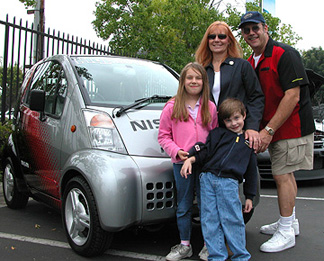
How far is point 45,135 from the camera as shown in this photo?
363cm

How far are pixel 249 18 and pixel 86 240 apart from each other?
2266 millimetres

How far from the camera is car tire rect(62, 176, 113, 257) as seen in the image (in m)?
2.81

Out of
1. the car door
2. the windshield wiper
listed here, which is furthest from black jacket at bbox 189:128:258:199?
the car door

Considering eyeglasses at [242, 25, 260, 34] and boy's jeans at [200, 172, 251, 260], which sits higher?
eyeglasses at [242, 25, 260, 34]

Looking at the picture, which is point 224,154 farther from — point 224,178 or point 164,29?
point 164,29

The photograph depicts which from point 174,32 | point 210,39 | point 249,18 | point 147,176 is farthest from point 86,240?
point 174,32

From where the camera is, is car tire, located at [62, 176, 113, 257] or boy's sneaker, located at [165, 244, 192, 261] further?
boy's sneaker, located at [165, 244, 192, 261]

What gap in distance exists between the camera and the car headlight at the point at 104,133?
9.59ft

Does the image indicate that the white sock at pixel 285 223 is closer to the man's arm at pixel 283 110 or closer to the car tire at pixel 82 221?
the man's arm at pixel 283 110

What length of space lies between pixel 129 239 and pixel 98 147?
108cm

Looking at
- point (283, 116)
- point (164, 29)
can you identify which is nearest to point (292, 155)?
point (283, 116)

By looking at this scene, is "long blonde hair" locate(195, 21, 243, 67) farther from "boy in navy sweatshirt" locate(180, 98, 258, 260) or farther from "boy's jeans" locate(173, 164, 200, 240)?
"boy's jeans" locate(173, 164, 200, 240)

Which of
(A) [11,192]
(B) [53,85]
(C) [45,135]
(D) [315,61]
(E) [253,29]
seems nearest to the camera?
(E) [253,29]

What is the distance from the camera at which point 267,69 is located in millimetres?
3197
